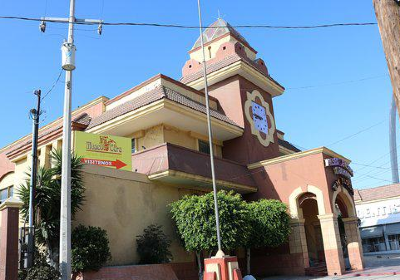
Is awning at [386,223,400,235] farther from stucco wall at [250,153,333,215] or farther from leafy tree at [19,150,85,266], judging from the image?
leafy tree at [19,150,85,266]

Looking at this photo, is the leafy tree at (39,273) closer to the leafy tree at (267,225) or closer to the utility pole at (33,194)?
the utility pole at (33,194)

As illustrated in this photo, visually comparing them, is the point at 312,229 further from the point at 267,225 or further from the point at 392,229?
the point at 392,229

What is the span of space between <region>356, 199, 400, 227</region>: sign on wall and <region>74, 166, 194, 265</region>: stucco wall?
117ft

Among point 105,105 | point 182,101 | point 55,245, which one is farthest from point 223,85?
point 55,245

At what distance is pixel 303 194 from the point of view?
2312cm

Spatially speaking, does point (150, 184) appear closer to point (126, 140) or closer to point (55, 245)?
point (126, 140)

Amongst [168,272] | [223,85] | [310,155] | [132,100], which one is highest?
[223,85]

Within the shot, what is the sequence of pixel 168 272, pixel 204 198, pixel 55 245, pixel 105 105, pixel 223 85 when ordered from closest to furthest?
pixel 55 245
pixel 168 272
pixel 204 198
pixel 105 105
pixel 223 85

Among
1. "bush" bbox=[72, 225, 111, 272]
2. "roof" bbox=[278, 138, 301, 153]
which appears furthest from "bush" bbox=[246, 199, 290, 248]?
"roof" bbox=[278, 138, 301, 153]

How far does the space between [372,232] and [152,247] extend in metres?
39.2

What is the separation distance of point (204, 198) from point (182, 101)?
578cm

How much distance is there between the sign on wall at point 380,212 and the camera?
47469 mm

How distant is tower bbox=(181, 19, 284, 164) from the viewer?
25.9 metres

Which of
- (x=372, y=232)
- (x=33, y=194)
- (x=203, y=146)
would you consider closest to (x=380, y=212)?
(x=372, y=232)
